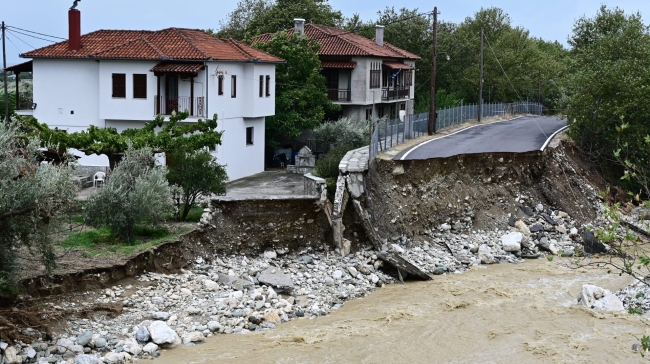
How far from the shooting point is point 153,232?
25.8 metres

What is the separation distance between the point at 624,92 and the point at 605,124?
6.73 ft

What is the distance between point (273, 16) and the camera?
62250 millimetres

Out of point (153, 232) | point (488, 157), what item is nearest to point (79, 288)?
point (153, 232)

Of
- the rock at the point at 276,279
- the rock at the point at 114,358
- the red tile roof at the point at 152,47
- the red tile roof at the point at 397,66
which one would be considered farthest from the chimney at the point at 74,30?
the red tile roof at the point at 397,66

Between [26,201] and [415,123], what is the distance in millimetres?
28692

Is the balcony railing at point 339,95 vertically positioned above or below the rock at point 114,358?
above

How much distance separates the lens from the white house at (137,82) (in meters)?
35.7

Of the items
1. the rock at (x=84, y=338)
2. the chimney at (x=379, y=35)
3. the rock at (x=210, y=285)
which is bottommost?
the rock at (x=84, y=338)

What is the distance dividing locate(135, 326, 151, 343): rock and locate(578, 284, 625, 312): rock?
518 inches

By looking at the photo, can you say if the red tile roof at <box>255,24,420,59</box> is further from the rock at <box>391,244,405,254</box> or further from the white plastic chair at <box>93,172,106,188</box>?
the rock at <box>391,244,405,254</box>

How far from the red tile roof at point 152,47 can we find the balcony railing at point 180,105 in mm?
1853

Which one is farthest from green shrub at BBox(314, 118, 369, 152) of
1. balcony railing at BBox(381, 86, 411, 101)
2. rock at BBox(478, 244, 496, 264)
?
rock at BBox(478, 244, 496, 264)

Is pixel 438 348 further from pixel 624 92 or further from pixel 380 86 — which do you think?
pixel 380 86

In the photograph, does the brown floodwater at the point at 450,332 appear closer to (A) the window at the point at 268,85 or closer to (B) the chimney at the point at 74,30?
(A) the window at the point at 268,85
